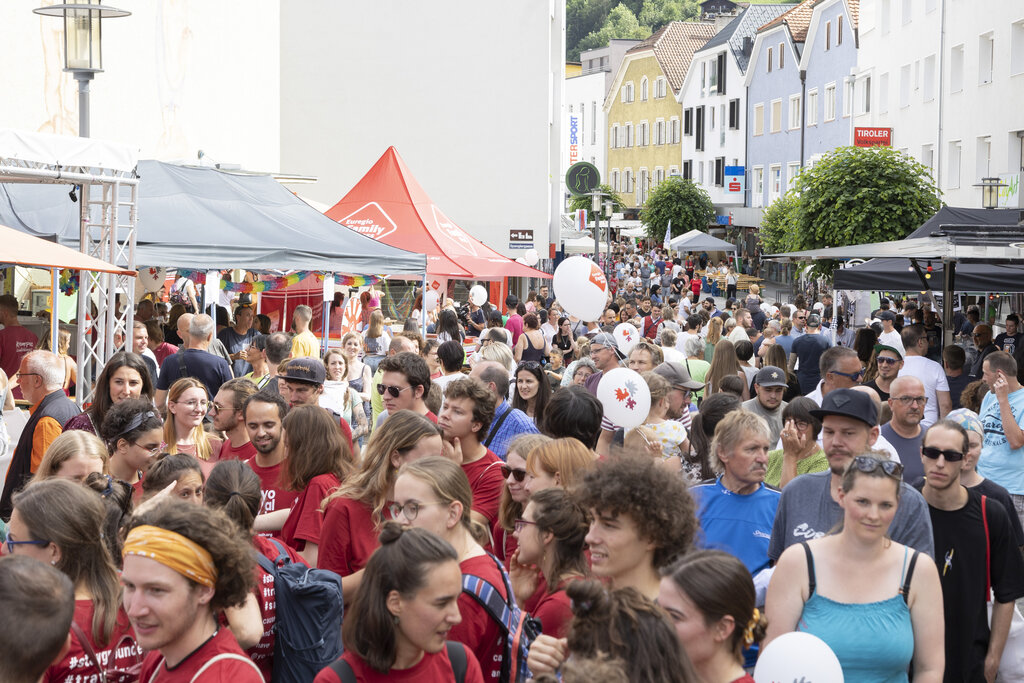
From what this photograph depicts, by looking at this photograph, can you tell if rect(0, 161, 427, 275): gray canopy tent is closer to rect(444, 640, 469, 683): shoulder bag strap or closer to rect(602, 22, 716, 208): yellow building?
rect(444, 640, 469, 683): shoulder bag strap

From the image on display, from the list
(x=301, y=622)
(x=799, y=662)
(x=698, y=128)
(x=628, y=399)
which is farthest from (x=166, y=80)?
(x=698, y=128)

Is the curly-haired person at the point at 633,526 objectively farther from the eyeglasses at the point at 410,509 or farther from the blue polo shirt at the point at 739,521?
the blue polo shirt at the point at 739,521

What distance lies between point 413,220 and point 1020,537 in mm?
14689

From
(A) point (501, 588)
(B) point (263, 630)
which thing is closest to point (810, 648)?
(A) point (501, 588)

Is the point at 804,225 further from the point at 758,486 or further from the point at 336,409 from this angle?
the point at 758,486

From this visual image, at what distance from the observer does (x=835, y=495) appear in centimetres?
455

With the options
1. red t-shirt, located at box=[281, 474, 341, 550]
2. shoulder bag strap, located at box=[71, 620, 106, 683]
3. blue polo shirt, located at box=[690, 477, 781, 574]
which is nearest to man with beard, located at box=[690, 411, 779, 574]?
blue polo shirt, located at box=[690, 477, 781, 574]

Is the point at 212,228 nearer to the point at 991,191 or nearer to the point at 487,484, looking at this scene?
the point at 487,484

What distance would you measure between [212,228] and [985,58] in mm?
22110

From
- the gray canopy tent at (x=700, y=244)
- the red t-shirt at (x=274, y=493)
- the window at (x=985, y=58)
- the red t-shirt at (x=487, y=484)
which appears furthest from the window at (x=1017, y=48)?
the red t-shirt at (x=274, y=493)

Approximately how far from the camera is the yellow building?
73688 mm

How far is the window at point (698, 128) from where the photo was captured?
67.7m

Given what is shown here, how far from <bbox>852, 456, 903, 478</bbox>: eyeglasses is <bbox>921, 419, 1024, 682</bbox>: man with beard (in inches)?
45.1

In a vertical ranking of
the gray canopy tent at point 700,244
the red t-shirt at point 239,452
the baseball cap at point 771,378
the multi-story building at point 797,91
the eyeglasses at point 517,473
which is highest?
the multi-story building at point 797,91
